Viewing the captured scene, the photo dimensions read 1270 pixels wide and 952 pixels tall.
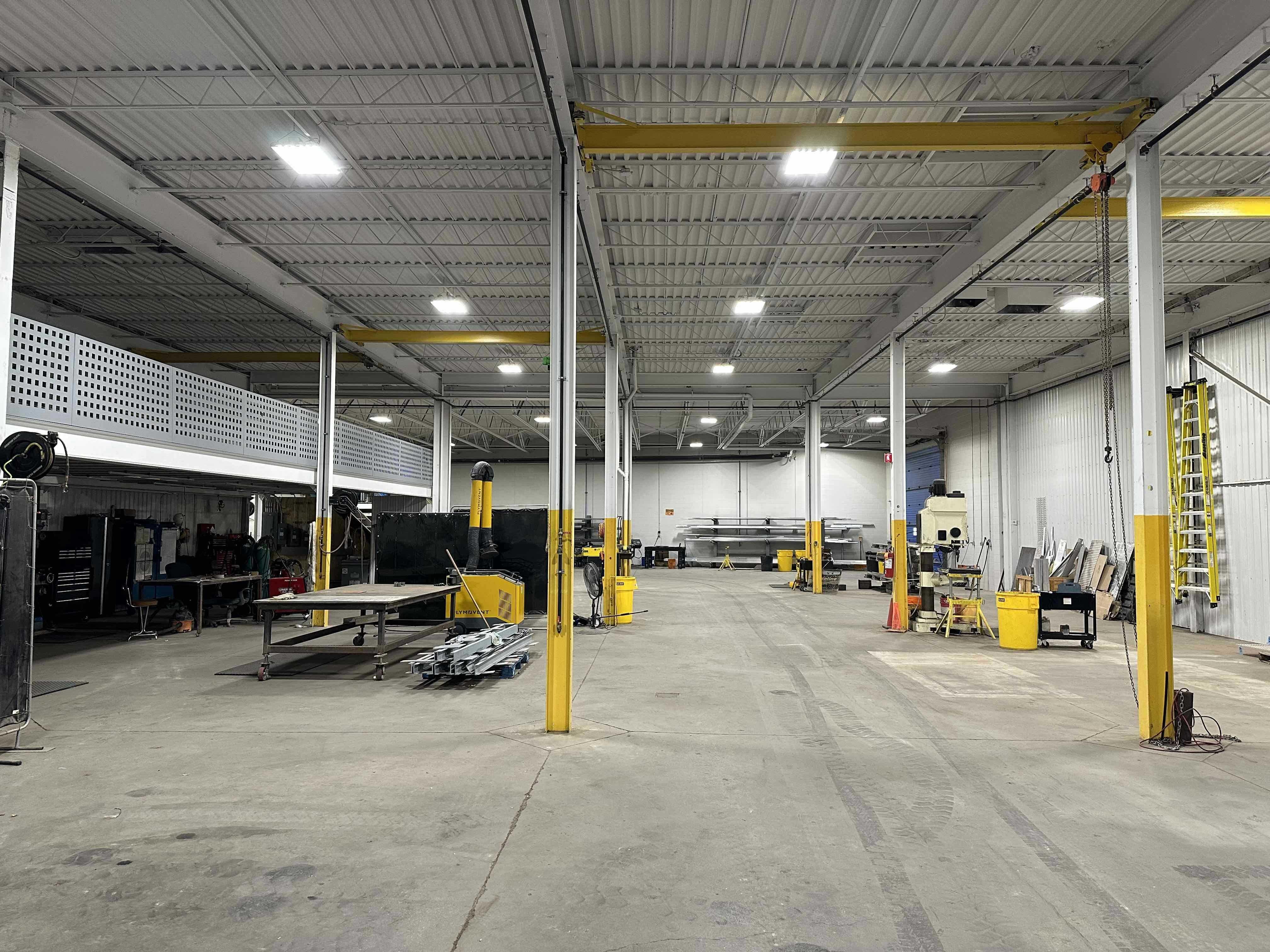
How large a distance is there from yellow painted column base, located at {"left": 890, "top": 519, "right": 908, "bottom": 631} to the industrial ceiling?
4.17 metres

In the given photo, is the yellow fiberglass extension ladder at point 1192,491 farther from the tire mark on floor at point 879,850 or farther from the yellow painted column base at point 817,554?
the tire mark on floor at point 879,850

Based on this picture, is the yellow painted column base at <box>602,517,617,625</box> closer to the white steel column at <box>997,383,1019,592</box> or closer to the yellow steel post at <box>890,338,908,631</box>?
the yellow steel post at <box>890,338,908,631</box>

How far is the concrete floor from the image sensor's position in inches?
140

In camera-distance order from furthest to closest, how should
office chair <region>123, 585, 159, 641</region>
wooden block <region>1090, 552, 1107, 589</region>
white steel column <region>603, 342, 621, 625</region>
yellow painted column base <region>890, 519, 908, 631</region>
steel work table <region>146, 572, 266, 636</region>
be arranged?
wooden block <region>1090, 552, 1107, 589</region> < white steel column <region>603, 342, 621, 625</region> < yellow painted column base <region>890, 519, 908, 631</region> < steel work table <region>146, 572, 266, 636</region> < office chair <region>123, 585, 159, 641</region>

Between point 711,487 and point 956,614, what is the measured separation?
77.3 feet

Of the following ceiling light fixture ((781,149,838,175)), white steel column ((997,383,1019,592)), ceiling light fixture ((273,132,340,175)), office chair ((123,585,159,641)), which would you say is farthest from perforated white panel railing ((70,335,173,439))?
white steel column ((997,383,1019,592))

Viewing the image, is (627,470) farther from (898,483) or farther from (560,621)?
(560,621)

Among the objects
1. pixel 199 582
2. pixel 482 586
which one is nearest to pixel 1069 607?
pixel 482 586

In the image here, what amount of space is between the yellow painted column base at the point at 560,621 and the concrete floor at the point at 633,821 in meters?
0.30

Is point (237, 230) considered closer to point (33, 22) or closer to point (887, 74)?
point (33, 22)

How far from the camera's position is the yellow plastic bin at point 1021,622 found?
11.9 m

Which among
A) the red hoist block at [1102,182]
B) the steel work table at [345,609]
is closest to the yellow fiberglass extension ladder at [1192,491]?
the red hoist block at [1102,182]

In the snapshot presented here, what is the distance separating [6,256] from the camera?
7.48m

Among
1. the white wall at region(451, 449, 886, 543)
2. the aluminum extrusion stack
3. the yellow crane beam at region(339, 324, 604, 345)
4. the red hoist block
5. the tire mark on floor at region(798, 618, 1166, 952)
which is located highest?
the yellow crane beam at region(339, 324, 604, 345)
